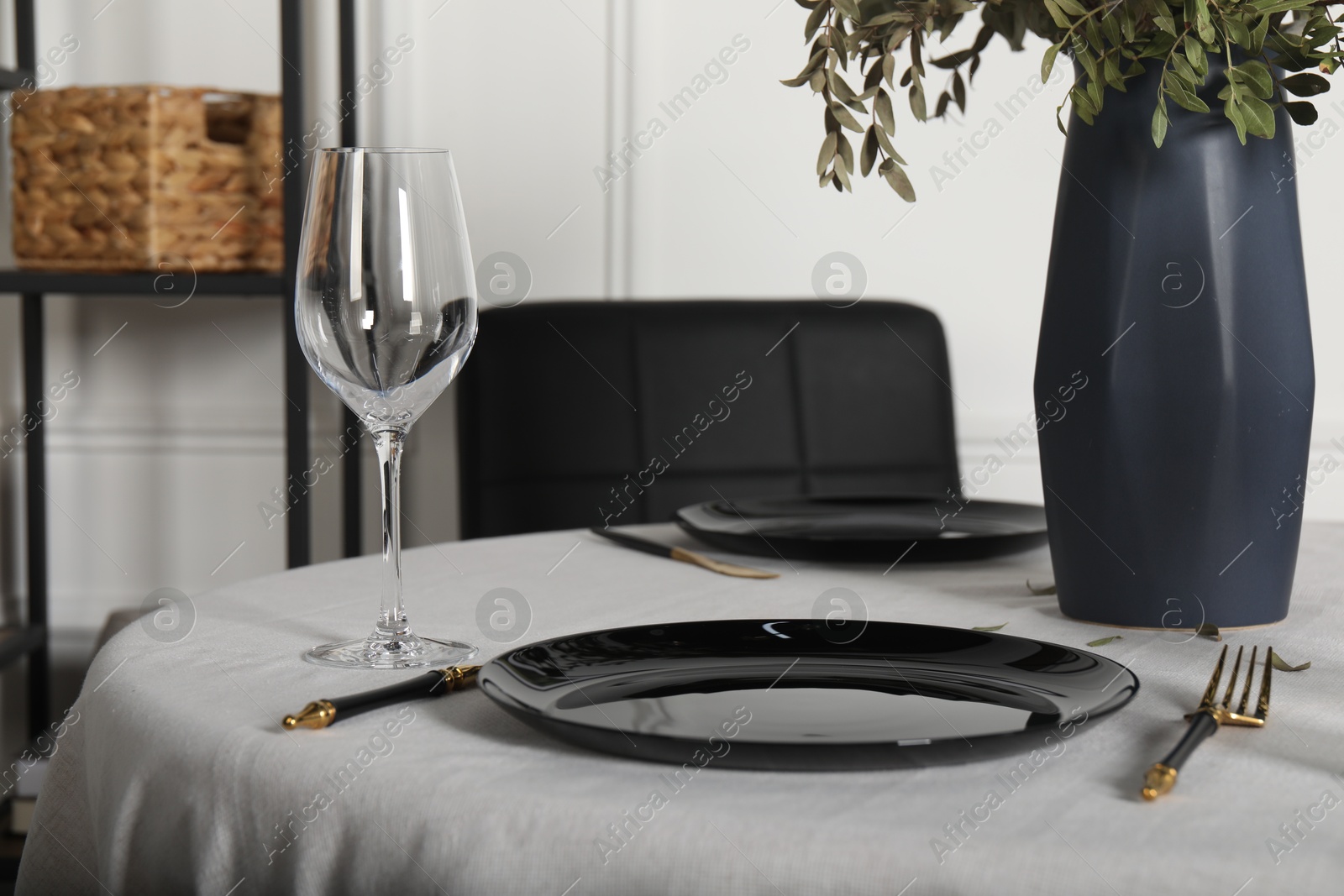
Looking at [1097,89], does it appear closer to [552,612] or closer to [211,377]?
[552,612]

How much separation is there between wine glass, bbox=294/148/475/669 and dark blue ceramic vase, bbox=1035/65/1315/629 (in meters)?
0.35

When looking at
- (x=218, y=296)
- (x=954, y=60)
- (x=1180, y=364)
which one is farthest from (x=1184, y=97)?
(x=218, y=296)

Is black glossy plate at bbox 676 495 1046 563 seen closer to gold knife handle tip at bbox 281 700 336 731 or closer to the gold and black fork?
the gold and black fork

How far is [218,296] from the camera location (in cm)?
179

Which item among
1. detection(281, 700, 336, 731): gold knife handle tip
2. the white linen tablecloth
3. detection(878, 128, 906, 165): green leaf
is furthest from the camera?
detection(878, 128, 906, 165): green leaf

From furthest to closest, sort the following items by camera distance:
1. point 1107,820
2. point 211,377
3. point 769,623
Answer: point 211,377
point 769,623
point 1107,820

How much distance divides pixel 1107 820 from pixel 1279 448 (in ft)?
1.28

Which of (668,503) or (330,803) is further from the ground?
(330,803)

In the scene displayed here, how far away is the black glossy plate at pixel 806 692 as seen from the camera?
0.43 meters

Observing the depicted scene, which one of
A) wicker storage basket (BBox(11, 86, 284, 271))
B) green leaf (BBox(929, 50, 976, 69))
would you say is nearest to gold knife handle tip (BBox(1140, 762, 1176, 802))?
green leaf (BBox(929, 50, 976, 69))

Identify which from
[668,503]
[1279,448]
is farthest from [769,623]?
[668,503]

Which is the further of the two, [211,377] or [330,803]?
[211,377]

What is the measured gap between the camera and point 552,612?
75 cm

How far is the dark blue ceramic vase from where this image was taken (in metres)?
0.70
